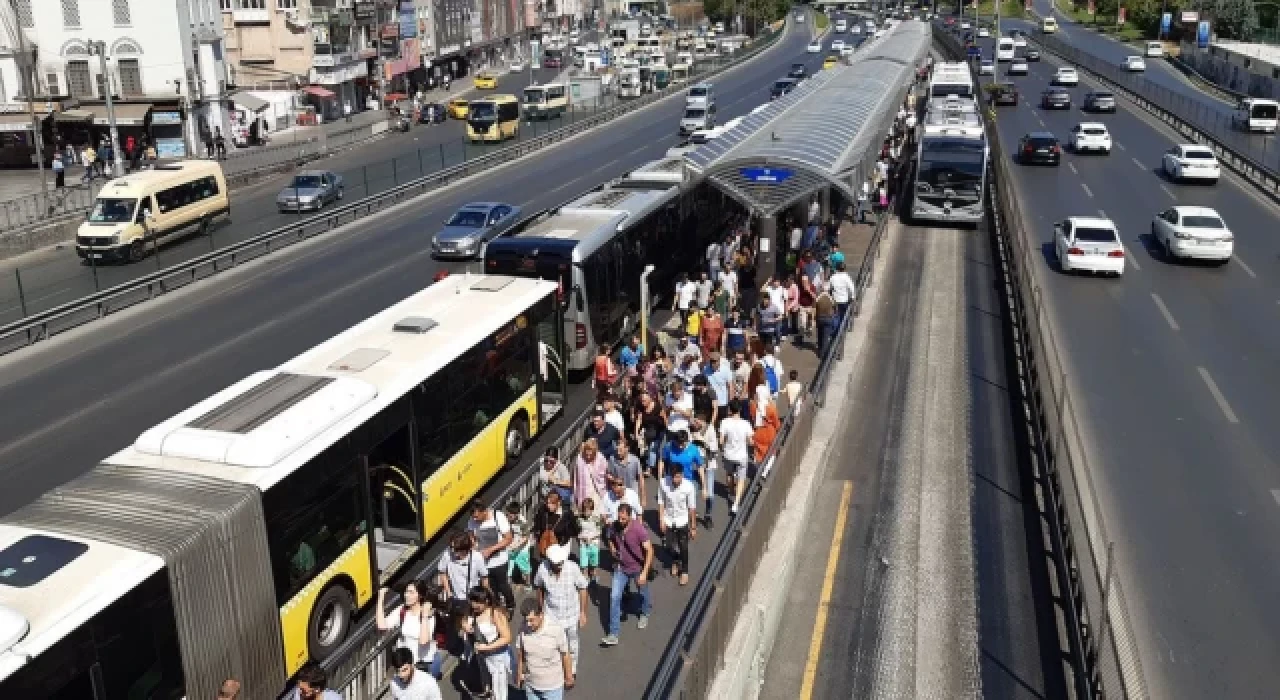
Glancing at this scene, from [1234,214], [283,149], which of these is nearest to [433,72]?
[283,149]

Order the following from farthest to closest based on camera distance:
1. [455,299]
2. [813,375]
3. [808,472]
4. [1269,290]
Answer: [1269,290] < [813,375] < [455,299] < [808,472]

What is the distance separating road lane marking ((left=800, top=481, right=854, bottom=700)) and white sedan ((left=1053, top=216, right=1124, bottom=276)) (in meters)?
14.8

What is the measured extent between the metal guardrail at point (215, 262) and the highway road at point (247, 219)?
0.37 m

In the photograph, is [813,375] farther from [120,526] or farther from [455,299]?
[120,526]

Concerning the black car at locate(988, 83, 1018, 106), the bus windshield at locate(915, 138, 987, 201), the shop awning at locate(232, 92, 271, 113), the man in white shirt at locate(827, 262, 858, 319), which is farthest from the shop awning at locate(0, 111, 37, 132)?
the black car at locate(988, 83, 1018, 106)

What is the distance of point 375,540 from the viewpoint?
41.0ft

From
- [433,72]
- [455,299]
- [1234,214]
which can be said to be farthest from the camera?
[433,72]

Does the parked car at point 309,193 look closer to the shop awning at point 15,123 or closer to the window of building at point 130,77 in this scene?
the shop awning at point 15,123

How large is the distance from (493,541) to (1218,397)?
14303mm

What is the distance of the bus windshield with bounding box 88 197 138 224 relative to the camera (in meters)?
33.2

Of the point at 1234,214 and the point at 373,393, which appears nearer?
the point at 373,393

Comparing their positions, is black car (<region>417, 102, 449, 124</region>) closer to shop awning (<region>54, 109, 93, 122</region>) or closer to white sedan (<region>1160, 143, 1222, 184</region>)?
shop awning (<region>54, 109, 93, 122</region>)

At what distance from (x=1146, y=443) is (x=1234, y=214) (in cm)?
2276

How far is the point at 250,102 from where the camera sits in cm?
6456
